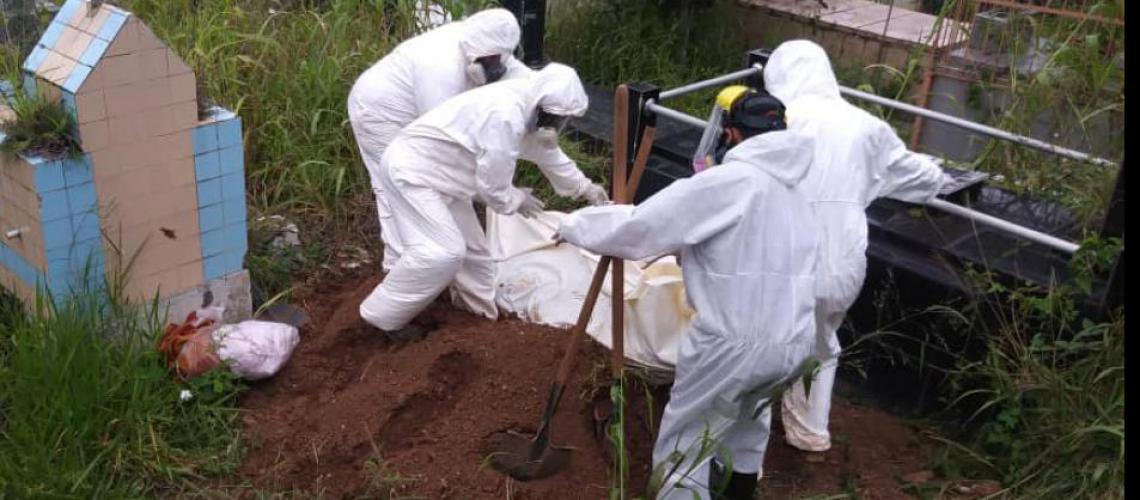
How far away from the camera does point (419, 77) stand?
5273 mm

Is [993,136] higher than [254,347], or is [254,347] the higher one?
[993,136]

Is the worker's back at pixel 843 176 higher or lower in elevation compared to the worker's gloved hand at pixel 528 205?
higher

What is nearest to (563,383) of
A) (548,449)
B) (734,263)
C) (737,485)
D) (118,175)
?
(548,449)

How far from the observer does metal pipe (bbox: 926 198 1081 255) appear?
3.98 metres

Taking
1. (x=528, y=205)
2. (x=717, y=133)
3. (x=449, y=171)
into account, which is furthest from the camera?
(x=528, y=205)

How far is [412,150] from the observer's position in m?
4.52

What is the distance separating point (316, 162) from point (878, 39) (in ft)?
14.6

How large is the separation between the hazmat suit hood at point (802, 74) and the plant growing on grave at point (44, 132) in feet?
8.77

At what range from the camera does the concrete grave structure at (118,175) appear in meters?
3.83

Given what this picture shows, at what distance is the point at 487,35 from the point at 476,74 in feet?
0.63

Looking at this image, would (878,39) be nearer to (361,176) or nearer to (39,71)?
(361,176)

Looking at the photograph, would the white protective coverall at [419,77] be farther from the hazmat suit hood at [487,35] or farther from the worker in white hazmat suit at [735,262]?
the worker in white hazmat suit at [735,262]

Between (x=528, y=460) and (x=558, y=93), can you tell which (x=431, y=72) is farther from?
(x=528, y=460)

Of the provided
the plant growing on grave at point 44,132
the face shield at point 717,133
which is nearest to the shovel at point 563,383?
the face shield at point 717,133
